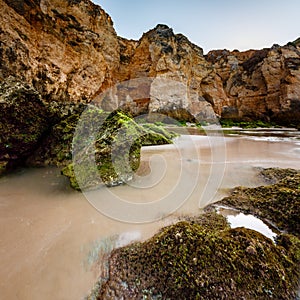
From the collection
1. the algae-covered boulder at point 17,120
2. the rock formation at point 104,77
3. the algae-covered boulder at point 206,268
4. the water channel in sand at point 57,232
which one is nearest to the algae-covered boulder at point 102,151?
the water channel in sand at point 57,232

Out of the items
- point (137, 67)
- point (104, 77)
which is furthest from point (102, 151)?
point (137, 67)

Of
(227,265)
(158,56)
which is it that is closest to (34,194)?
(227,265)

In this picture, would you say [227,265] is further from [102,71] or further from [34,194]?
[102,71]

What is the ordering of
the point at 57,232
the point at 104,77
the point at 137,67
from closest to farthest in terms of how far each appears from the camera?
1. the point at 57,232
2. the point at 104,77
3. the point at 137,67

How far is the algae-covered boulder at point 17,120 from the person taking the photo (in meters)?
2.74

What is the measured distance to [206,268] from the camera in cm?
94

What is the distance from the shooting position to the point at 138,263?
1082 millimetres

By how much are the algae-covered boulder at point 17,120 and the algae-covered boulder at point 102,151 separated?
0.77 meters

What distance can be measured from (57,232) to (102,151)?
1301 mm

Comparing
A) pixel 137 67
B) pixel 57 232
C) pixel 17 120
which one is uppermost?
pixel 137 67

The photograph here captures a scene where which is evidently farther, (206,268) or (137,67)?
(137,67)

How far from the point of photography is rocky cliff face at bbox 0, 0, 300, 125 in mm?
10984

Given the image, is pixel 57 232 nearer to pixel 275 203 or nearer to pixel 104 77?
pixel 275 203

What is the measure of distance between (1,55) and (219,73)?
2955cm
